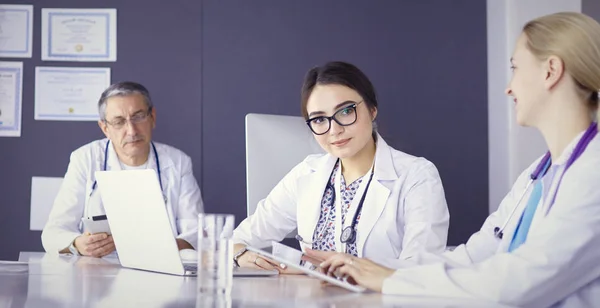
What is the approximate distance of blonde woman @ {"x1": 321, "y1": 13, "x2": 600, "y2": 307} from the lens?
177cm

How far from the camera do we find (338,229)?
2902 millimetres

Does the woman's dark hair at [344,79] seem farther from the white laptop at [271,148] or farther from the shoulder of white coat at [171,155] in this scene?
the shoulder of white coat at [171,155]

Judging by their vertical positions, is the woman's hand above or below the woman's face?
below

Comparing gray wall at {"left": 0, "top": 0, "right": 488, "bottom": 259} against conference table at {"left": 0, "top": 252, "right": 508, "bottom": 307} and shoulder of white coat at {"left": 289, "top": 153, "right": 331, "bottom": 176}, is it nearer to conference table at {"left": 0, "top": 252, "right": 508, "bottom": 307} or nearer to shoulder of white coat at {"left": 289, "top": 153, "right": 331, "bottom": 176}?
shoulder of white coat at {"left": 289, "top": 153, "right": 331, "bottom": 176}

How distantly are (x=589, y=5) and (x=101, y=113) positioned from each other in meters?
2.96

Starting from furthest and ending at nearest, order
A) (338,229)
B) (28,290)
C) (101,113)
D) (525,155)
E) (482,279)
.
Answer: (525,155) < (101,113) < (338,229) < (28,290) < (482,279)

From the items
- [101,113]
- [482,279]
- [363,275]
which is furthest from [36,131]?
[482,279]

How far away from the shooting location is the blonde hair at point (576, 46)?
1939 millimetres

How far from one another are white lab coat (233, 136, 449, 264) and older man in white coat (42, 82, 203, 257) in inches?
31.6

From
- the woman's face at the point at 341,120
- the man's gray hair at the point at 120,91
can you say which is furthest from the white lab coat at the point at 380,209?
the man's gray hair at the point at 120,91

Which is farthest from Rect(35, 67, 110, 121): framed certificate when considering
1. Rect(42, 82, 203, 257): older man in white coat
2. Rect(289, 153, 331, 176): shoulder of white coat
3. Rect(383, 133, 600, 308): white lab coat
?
Rect(383, 133, 600, 308): white lab coat

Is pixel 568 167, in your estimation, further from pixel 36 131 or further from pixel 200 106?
pixel 36 131

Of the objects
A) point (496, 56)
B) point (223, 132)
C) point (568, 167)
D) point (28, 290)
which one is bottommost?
point (28, 290)

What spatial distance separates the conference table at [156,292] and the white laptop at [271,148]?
75 cm
